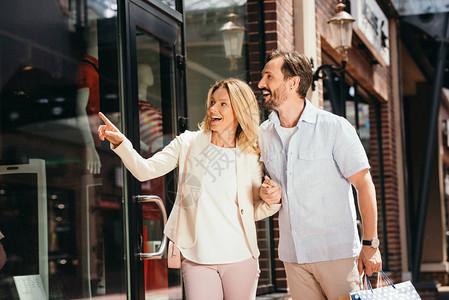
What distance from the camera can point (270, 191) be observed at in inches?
125

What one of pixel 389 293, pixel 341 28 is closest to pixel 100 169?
pixel 389 293

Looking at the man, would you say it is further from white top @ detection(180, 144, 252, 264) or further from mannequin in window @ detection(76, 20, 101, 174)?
mannequin in window @ detection(76, 20, 101, 174)

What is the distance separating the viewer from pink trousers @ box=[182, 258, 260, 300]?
3201mm

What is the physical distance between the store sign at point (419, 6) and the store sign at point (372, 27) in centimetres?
83

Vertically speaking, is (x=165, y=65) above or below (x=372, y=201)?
above

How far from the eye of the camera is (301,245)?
3.21 meters

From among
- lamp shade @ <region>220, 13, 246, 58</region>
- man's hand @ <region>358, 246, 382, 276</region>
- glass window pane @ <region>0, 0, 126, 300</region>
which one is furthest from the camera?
lamp shade @ <region>220, 13, 246, 58</region>

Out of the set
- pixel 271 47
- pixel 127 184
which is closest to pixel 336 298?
pixel 127 184

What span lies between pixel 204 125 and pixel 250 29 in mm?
3597

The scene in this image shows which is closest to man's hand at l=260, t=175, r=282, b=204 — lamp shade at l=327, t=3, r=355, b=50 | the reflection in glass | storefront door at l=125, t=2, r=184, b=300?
storefront door at l=125, t=2, r=184, b=300

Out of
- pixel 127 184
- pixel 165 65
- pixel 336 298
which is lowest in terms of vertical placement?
pixel 336 298

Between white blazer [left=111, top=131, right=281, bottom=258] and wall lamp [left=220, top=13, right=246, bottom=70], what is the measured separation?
3.41 meters

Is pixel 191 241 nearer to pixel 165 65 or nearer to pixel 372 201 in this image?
pixel 372 201

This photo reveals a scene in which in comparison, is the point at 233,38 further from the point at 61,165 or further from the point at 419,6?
the point at 419,6
